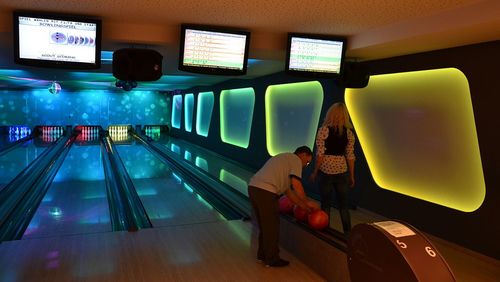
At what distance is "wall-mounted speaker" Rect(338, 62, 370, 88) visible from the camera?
429 cm

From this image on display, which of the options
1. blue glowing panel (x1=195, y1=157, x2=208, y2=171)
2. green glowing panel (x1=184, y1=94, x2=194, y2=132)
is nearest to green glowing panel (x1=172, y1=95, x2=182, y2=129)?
green glowing panel (x1=184, y1=94, x2=194, y2=132)

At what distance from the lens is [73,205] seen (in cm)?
519

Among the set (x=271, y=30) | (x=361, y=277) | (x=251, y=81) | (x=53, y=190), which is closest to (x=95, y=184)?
(x=53, y=190)

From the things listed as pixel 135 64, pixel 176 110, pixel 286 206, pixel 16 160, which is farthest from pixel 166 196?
pixel 176 110

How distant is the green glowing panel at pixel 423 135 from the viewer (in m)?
3.61

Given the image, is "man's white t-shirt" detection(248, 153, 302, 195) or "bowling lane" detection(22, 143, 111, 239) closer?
"man's white t-shirt" detection(248, 153, 302, 195)

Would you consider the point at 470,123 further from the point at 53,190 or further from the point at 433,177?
the point at 53,190

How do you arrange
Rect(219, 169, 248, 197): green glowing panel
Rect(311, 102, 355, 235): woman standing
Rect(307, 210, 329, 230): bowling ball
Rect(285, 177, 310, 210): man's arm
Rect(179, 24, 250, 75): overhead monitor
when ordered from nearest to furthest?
Rect(285, 177, 310, 210): man's arm < Rect(307, 210, 329, 230): bowling ball < Rect(179, 24, 250, 75): overhead monitor < Rect(311, 102, 355, 235): woman standing < Rect(219, 169, 248, 197): green glowing panel

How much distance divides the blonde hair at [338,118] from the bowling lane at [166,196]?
1.91 meters

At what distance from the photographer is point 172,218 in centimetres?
469

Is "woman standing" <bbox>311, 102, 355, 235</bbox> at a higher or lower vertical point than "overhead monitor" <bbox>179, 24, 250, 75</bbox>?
lower

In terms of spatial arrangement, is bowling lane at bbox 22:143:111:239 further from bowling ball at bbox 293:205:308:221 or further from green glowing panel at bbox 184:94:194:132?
green glowing panel at bbox 184:94:194:132

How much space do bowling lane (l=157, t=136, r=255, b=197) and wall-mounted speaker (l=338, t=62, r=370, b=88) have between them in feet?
7.86

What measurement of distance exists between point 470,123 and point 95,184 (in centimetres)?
545
